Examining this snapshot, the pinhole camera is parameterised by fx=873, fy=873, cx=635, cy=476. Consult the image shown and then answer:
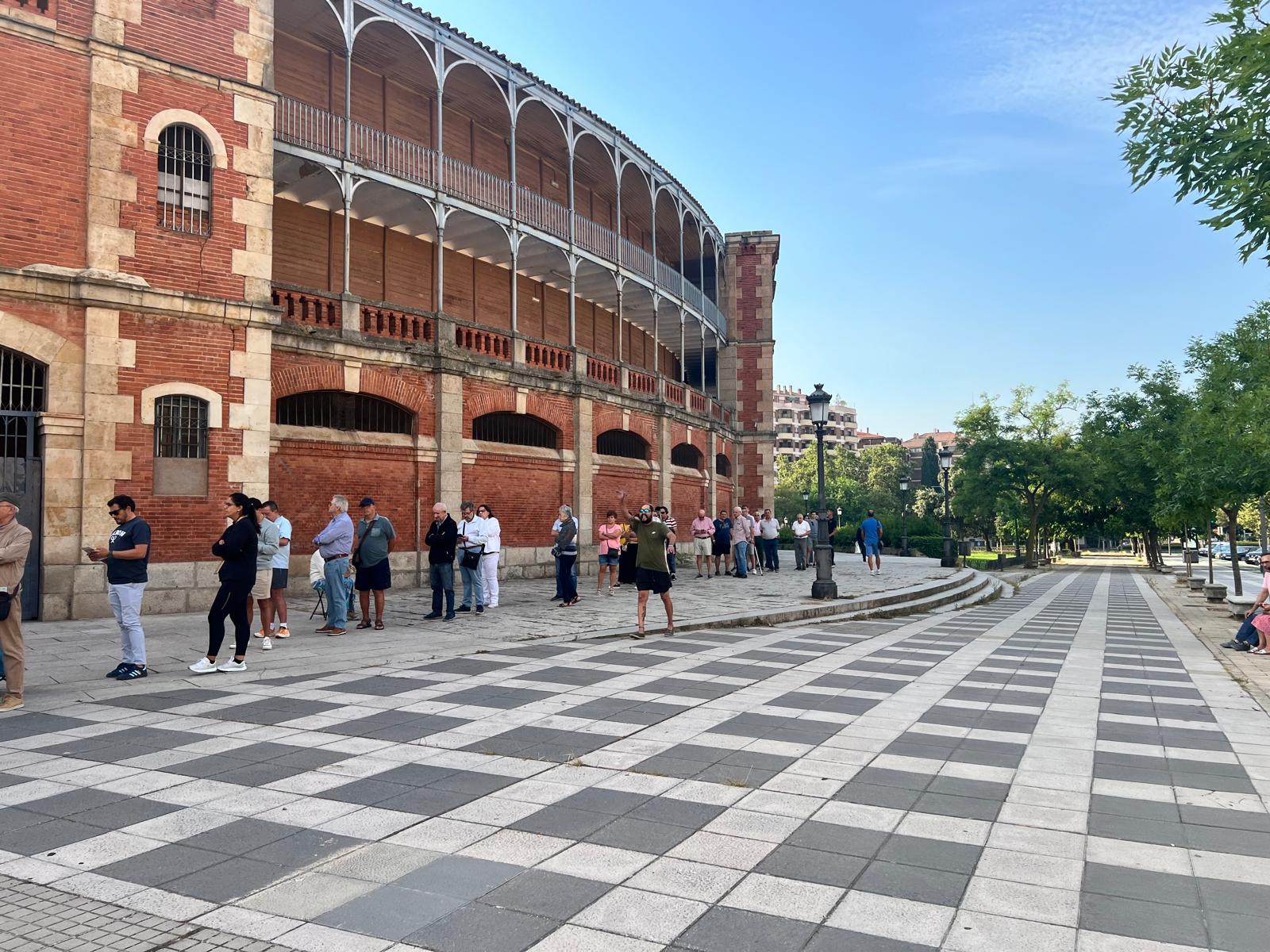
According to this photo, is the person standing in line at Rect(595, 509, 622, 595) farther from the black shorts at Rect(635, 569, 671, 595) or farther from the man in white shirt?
the black shorts at Rect(635, 569, 671, 595)

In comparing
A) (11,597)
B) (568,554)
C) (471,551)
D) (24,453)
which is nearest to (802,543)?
(568,554)

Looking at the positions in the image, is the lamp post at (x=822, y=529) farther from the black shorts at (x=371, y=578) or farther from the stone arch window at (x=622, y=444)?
the black shorts at (x=371, y=578)

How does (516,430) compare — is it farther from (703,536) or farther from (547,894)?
(547,894)

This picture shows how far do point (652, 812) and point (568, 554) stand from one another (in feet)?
34.2

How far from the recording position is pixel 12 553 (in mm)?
7004

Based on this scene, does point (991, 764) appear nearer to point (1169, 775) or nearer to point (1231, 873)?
point (1169, 775)

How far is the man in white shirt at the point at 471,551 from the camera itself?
13.5 metres

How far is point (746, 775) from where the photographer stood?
5320mm

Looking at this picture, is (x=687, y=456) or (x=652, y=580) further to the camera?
(x=687, y=456)

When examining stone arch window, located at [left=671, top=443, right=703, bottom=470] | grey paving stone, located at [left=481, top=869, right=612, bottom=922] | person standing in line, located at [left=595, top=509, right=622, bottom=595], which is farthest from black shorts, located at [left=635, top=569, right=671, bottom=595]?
stone arch window, located at [left=671, top=443, right=703, bottom=470]

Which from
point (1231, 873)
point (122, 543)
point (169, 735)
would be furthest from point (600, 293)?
point (1231, 873)

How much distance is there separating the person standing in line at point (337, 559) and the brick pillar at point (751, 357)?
24159mm

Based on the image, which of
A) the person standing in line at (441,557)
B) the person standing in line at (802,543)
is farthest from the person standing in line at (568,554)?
the person standing in line at (802,543)

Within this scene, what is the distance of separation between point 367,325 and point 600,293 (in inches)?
421
